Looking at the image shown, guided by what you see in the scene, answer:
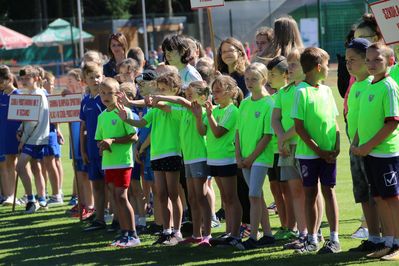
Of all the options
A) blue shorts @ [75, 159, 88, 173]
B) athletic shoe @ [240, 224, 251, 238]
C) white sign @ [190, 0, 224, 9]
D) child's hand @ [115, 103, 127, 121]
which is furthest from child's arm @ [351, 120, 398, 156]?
blue shorts @ [75, 159, 88, 173]

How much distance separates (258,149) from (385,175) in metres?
1.41

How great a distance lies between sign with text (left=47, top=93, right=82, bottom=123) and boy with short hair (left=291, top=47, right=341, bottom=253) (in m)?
4.24

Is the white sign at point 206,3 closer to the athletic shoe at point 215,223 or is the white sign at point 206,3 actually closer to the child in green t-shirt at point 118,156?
the child in green t-shirt at point 118,156

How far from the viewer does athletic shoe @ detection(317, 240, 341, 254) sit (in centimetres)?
794

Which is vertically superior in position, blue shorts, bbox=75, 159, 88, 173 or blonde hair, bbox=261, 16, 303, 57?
blonde hair, bbox=261, 16, 303, 57

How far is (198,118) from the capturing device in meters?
8.68

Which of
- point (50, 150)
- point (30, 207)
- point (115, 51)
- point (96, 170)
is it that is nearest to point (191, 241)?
point (96, 170)

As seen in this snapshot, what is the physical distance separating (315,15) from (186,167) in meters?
30.4

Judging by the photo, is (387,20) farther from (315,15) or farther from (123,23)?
(123,23)

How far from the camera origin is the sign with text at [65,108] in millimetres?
11398

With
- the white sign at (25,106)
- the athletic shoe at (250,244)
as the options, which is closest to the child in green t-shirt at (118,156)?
the athletic shoe at (250,244)

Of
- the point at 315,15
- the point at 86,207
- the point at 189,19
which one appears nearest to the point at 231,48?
the point at 86,207

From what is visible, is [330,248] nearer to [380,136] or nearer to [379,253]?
[379,253]

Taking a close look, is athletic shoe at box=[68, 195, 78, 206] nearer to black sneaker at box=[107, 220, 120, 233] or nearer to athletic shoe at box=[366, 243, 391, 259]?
black sneaker at box=[107, 220, 120, 233]
